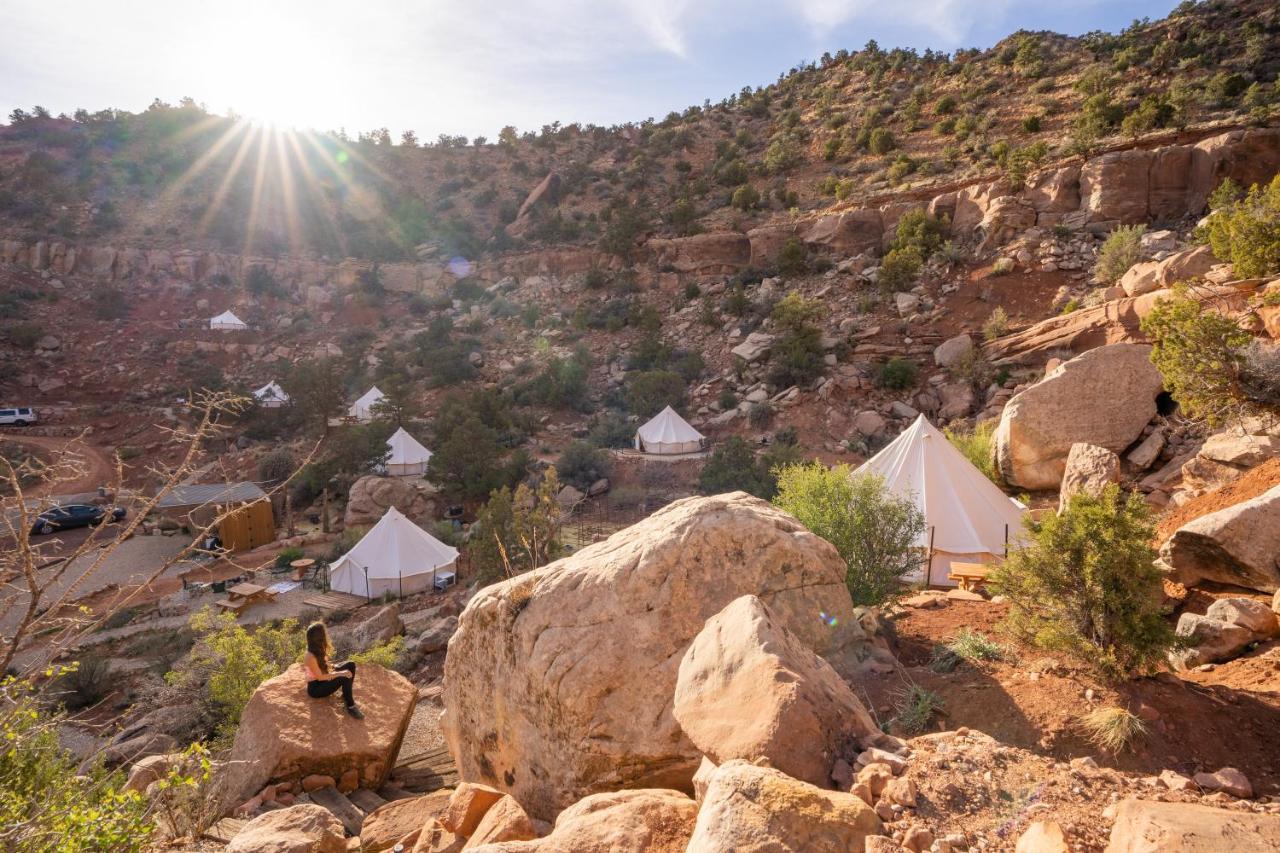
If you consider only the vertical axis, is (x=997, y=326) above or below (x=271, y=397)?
A: above

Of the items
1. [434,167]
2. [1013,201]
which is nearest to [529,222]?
[434,167]

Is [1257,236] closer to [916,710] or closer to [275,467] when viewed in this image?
[916,710]

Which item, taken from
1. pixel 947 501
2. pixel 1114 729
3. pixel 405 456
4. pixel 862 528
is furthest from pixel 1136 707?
pixel 405 456

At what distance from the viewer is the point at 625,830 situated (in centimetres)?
264

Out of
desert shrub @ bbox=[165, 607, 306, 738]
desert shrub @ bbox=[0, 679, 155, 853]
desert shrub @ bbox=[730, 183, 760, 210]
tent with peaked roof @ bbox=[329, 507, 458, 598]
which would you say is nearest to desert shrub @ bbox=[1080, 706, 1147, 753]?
desert shrub @ bbox=[0, 679, 155, 853]

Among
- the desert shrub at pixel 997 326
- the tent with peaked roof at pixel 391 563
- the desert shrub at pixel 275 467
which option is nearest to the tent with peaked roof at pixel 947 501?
the desert shrub at pixel 997 326

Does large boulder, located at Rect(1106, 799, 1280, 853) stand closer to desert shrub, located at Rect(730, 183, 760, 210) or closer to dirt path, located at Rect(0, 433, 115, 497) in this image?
dirt path, located at Rect(0, 433, 115, 497)

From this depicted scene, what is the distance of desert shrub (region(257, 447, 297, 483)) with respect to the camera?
22328 millimetres

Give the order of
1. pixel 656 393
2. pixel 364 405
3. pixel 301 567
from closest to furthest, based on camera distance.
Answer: pixel 301 567, pixel 656 393, pixel 364 405

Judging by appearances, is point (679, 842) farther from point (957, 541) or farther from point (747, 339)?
point (747, 339)

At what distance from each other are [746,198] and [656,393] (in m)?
15.0

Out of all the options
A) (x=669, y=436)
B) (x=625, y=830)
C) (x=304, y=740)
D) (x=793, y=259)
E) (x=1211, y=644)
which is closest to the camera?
(x=625, y=830)

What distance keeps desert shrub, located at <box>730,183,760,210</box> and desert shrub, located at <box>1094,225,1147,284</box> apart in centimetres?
1763

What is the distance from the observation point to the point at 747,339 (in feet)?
80.6
